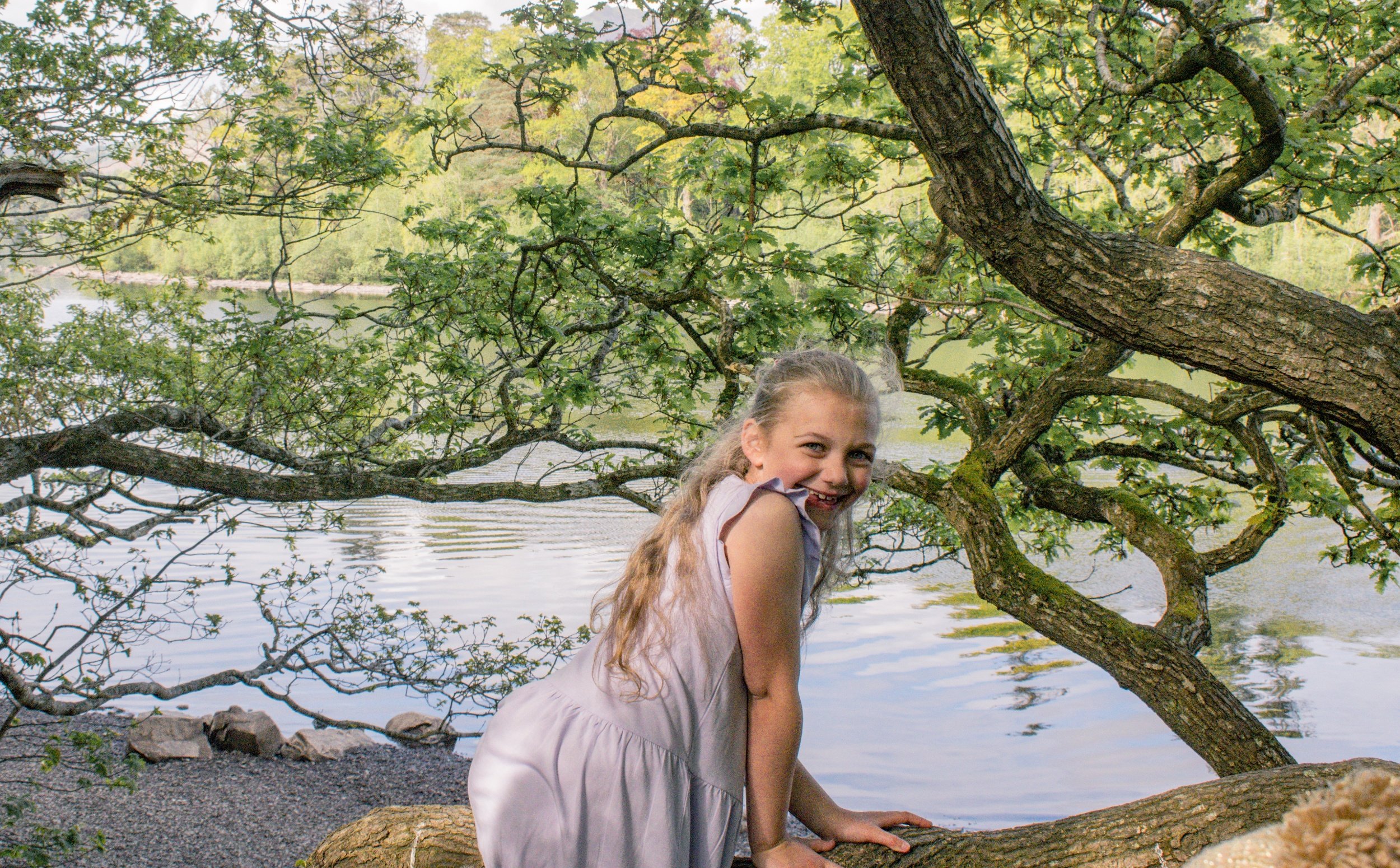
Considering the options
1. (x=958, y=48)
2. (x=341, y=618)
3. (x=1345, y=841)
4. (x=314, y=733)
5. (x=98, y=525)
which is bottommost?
(x=314, y=733)

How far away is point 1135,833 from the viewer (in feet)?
5.66

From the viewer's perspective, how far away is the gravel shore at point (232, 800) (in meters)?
5.66

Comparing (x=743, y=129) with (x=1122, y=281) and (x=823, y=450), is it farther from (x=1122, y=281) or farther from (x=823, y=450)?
(x=823, y=450)

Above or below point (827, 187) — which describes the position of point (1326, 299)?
below

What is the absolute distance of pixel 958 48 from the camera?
2316 mm

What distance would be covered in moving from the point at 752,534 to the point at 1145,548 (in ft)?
9.38

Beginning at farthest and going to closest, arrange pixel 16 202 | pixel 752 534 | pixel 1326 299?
pixel 16 202
pixel 1326 299
pixel 752 534

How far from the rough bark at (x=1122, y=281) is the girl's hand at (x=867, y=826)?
1.18 m

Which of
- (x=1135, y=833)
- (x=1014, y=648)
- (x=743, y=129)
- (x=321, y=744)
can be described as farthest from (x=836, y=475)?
(x=1014, y=648)

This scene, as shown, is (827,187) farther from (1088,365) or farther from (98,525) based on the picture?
(98,525)

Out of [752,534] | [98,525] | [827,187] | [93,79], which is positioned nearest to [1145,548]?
[827,187]

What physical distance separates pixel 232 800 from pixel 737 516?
6.11 metres

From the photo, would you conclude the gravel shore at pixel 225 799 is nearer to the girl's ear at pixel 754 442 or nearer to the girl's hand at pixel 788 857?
the girl's hand at pixel 788 857

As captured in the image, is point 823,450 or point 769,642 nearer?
point 769,642
